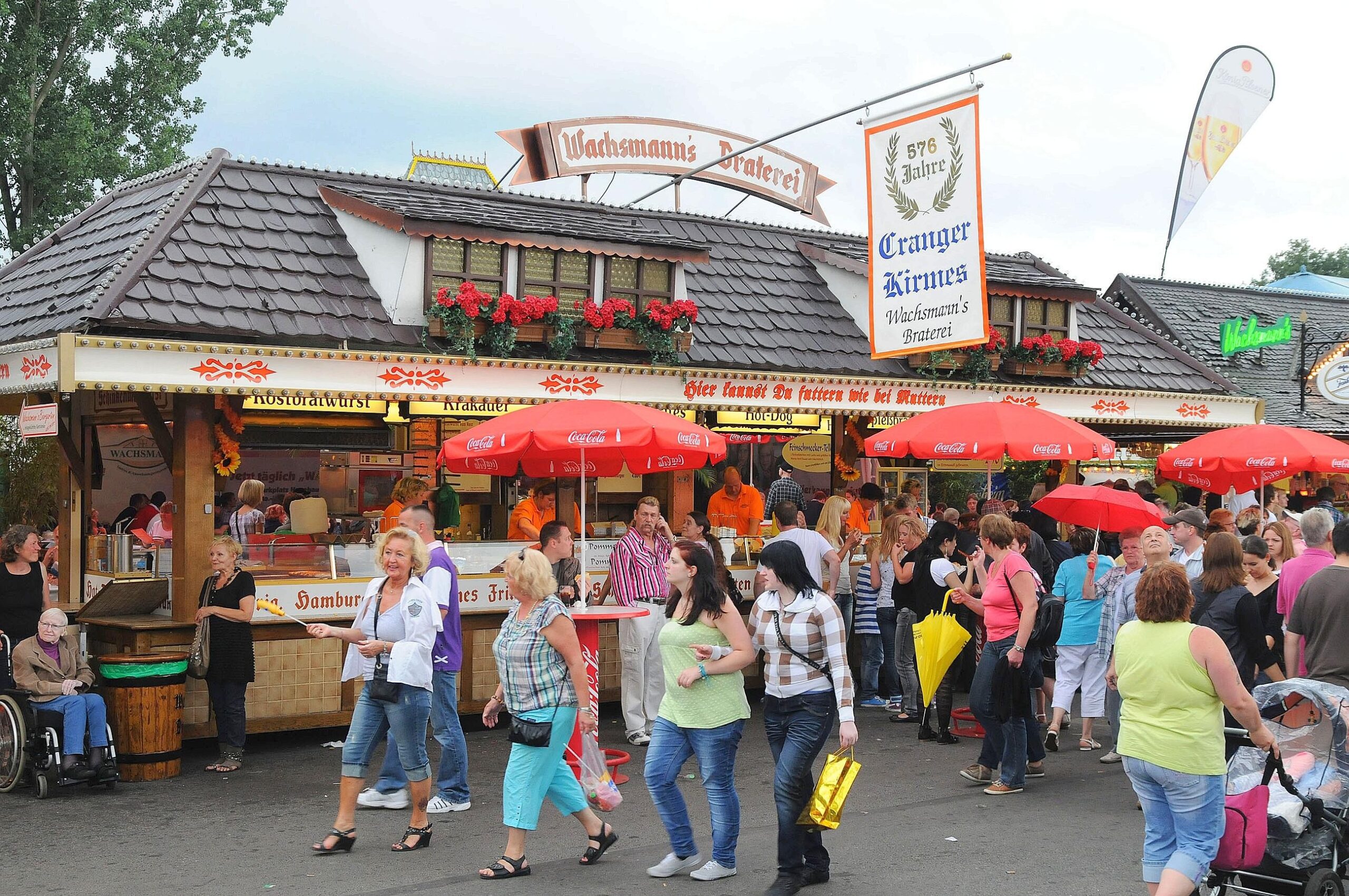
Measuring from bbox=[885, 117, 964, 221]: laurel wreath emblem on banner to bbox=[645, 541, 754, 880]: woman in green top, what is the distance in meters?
6.44

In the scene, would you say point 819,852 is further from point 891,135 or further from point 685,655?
point 891,135

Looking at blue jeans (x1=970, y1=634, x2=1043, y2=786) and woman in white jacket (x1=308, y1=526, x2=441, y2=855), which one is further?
blue jeans (x1=970, y1=634, x2=1043, y2=786)

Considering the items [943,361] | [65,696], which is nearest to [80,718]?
[65,696]

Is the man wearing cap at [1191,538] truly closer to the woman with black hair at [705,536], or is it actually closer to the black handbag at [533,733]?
the woman with black hair at [705,536]

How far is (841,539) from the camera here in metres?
12.5

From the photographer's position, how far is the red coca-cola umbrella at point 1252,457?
1303cm

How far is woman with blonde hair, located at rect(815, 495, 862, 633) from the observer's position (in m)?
12.3

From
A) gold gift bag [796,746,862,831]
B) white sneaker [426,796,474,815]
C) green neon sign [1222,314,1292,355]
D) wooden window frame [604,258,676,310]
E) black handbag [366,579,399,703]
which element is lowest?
white sneaker [426,796,474,815]

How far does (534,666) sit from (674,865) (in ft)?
4.27

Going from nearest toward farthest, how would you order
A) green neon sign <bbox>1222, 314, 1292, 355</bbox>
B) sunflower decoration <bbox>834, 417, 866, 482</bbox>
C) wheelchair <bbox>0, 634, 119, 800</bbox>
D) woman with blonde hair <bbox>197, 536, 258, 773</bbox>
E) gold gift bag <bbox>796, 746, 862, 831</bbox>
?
gold gift bag <bbox>796, 746, 862, 831</bbox> → wheelchair <bbox>0, 634, 119, 800</bbox> → woman with blonde hair <bbox>197, 536, 258, 773</bbox> → sunflower decoration <bbox>834, 417, 866, 482</bbox> → green neon sign <bbox>1222, 314, 1292, 355</bbox>

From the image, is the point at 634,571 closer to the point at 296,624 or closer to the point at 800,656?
the point at 296,624

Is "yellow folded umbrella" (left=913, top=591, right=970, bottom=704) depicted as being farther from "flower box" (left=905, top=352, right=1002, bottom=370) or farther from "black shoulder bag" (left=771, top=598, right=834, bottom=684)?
"flower box" (left=905, top=352, right=1002, bottom=370)

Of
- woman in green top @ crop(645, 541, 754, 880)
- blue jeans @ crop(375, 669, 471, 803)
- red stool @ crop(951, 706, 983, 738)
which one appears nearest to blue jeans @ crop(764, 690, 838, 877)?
woman in green top @ crop(645, 541, 754, 880)

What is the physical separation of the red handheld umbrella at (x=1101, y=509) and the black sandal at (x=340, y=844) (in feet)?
20.9
